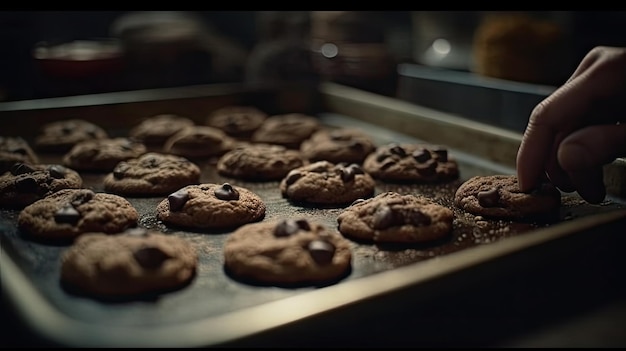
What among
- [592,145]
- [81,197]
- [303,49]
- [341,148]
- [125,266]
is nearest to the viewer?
[125,266]

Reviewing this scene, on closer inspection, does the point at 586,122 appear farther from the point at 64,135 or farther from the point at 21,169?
the point at 64,135

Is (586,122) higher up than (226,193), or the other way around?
(586,122)

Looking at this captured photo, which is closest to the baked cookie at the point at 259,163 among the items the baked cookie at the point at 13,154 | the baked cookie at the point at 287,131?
the baked cookie at the point at 287,131

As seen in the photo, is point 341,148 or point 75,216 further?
point 341,148

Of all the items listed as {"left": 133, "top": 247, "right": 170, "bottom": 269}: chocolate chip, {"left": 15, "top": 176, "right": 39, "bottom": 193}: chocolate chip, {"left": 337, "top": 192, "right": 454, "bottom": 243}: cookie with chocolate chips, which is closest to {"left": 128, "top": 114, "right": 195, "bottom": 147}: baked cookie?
{"left": 15, "top": 176, "right": 39, "bottom": 193}: chocolate chip

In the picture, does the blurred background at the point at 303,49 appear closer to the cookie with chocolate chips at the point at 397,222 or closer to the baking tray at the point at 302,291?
the baking tray at the point at 302,291

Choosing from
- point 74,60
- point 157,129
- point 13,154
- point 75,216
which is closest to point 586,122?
point 75,216
